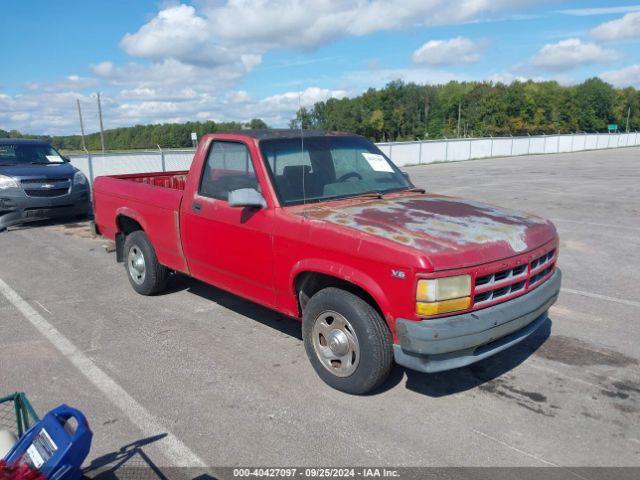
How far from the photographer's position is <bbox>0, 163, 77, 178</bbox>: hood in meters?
10.5

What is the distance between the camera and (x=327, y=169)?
478cm

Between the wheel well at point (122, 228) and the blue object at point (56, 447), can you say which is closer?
the blue object at point (56, 447)

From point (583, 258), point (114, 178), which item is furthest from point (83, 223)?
point (583, 258)

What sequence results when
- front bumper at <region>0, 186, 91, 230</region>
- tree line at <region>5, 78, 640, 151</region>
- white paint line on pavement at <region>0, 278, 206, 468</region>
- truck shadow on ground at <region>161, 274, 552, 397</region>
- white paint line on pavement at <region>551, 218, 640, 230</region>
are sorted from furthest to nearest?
tree line at <region>5, 78, 640, 151</region>, front bumper at <region>0, 186, 91, 230</region>, white paint line on pavement at <region>551, 218, 640, 230</region>, truck shadow on ground at <region>161, 274, 552, 397</region>, white paint line on pavement at <region>0, 278, 206, 468</region>

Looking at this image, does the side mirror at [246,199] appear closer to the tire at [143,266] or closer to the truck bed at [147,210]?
the truck bed at [147,210]

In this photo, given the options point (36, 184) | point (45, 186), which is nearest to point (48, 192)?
point (45, 186)

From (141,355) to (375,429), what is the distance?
2.19 meters

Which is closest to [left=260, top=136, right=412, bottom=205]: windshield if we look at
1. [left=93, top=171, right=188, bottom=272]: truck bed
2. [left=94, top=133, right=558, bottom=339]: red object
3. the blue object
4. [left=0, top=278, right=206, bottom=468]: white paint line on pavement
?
[left=94, top=133, right=558, bottom=339]: red object

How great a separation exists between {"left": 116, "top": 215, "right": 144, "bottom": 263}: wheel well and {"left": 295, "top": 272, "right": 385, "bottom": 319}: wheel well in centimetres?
301

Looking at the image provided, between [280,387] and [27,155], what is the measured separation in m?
10.1

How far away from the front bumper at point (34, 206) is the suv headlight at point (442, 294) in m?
9.58

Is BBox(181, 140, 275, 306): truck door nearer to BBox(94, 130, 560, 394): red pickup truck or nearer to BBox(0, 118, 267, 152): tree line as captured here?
BBox(94, 130, 560, 394): red pickup truck

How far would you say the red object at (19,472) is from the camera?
213cm

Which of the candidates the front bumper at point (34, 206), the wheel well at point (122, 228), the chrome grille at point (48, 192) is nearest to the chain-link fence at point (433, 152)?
the front bumper at point (34, 206)
